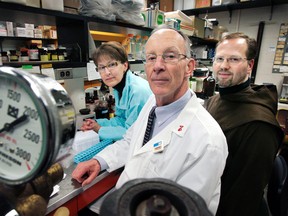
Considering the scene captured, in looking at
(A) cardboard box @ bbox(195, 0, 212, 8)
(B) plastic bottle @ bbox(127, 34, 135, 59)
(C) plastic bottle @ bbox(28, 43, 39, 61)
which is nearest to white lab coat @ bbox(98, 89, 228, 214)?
(C) plastic bottle @ bbox(28, 43, 39, 61)

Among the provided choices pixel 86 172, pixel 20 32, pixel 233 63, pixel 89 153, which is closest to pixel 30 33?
pixel 20 32

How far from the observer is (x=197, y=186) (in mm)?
739

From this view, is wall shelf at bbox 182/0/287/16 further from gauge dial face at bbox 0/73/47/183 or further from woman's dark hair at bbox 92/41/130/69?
gauge dial face at bbox 0/73/47/183

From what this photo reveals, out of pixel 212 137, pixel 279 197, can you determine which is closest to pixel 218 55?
pixel 212 137

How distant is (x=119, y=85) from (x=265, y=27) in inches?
153

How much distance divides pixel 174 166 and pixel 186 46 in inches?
24.0

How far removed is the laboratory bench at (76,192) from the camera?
0.89 m

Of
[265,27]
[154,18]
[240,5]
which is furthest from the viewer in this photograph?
[265,27]

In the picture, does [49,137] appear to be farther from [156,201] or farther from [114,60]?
[114,60]

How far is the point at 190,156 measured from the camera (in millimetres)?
798

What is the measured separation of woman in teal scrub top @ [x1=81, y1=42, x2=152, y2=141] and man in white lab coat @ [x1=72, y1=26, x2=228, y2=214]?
31 cm

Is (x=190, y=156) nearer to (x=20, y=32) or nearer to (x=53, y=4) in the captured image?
(x=53, y=4)

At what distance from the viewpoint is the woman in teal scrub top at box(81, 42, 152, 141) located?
1471mm

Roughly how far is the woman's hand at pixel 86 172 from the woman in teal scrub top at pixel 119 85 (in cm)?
36
